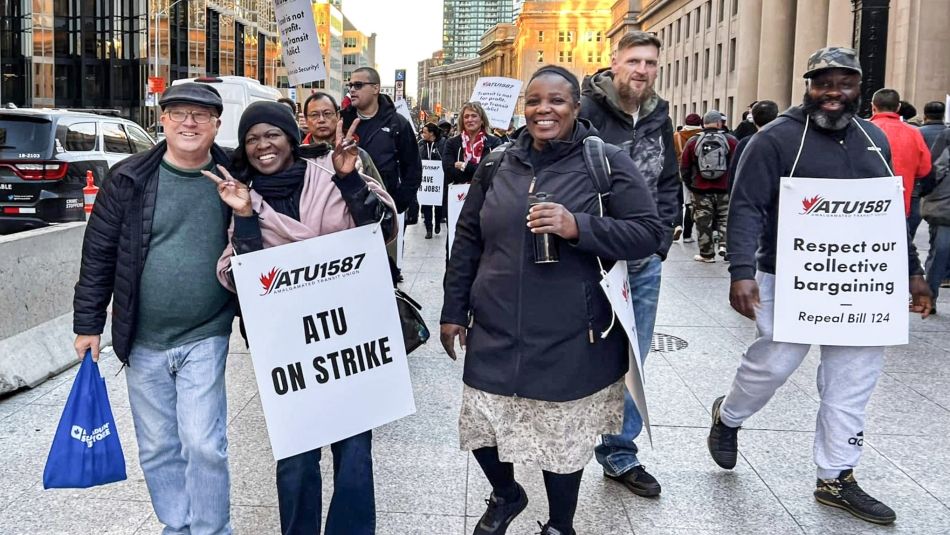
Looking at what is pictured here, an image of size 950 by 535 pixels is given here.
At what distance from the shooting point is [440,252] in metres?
14.2

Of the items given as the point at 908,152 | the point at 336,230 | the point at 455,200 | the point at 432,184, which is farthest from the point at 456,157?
the point at 336,230

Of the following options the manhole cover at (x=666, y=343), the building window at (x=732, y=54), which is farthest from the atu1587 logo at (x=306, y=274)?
the building window at (x=732, y=54)

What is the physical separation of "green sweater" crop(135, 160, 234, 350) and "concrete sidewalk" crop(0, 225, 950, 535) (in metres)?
1.08

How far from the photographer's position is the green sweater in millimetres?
3580

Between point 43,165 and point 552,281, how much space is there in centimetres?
1266

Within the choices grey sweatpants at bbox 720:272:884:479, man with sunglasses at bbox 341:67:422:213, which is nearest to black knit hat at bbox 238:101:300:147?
grey sweatpants at bbox 720:272:884:479

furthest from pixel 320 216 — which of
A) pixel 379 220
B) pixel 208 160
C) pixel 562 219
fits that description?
pixel 562 219

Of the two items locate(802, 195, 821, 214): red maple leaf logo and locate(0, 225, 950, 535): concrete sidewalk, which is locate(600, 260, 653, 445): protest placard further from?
locate(802, 195, 821, 214): red maple leaf logo

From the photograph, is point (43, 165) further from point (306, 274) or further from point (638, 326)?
point (306, 274)

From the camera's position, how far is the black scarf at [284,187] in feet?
11.8

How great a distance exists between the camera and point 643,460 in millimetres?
5113

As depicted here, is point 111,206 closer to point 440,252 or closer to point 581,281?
point 581,281

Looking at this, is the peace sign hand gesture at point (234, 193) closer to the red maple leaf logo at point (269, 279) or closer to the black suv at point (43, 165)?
the red maple leaf logo at point (269, 279)

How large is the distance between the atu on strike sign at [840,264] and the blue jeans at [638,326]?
595 millimetres
